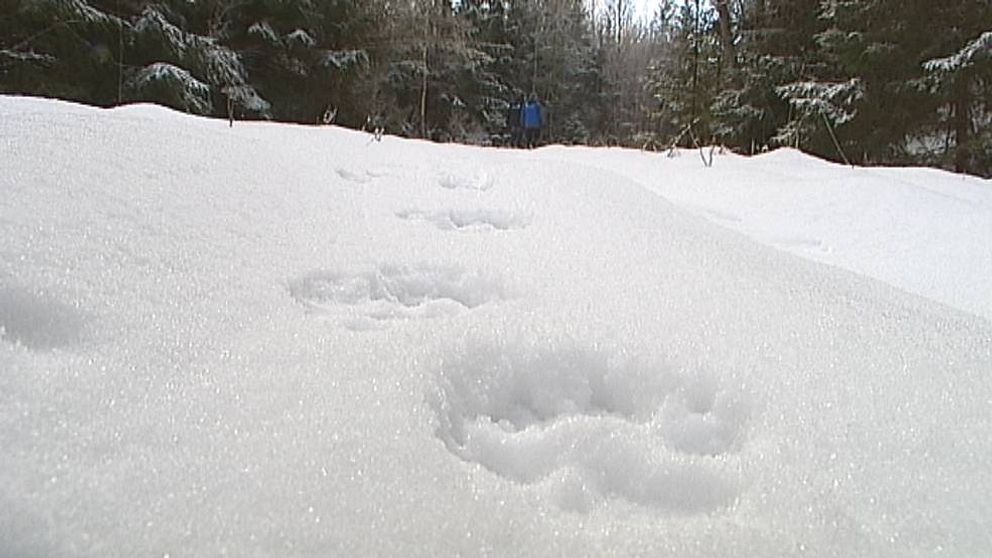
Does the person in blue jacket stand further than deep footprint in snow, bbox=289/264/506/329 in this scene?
Yes

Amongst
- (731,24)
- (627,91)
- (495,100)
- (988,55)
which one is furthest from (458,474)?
(627,91)

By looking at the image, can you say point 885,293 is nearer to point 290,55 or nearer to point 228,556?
point 228,556

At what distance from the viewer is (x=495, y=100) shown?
12.9 m

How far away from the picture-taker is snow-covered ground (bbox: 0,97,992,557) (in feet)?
1.98

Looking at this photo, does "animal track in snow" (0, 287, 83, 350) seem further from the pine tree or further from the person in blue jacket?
the person in blue jacket

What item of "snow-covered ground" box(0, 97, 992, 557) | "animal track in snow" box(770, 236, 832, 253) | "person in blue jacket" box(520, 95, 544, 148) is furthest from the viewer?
"person in blue jacket" box(520, 95, 544, 148)

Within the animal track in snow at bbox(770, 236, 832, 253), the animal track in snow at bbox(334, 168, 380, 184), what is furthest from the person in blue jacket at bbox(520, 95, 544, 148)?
the animal track in snow at bbox(334, 168, 380, 184)

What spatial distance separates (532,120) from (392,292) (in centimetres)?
1152

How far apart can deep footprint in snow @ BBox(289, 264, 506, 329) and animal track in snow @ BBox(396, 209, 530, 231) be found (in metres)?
0.32

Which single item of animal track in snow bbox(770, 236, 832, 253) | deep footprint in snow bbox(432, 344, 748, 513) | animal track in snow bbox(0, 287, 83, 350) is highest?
animal track in snow bbox(0, 287, 83, 350)

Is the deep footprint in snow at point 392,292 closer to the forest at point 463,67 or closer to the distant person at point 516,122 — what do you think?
the forest at point 463,67

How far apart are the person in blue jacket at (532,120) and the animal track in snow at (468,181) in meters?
10.2

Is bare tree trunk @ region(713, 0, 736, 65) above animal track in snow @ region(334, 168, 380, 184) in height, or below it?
above

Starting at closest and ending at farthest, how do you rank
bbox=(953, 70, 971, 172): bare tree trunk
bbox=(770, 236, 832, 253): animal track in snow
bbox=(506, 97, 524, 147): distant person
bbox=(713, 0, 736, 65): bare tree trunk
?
1. bbox=(770, 236, 832, 253): animal track in snow
2. bbox=(953, 70, 971, 172): bare tree trunk
3. bbox=(713, 0, 736, 65): bare tree trunk
4. bbox=(506, 97, 524, 147): distant person
